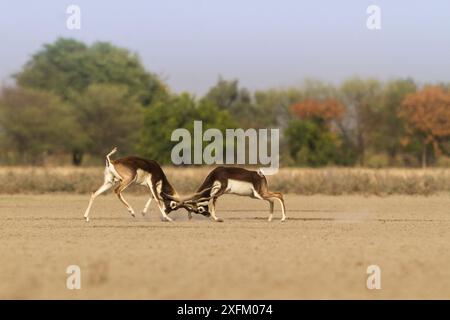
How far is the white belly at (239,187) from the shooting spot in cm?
1880

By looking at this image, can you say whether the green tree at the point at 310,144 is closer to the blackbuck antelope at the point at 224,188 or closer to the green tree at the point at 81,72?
the green tree at the point at 81,72

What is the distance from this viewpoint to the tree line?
57062 millimetres

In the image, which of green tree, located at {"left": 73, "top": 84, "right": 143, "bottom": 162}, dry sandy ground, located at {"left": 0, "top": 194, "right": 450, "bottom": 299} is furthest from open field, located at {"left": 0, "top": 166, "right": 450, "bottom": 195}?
green tree, located at {"left": 73, "top": 84, "right": 143, "bottom": 162}

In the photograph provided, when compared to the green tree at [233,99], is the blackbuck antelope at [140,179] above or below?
below

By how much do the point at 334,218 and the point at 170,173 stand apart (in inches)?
578

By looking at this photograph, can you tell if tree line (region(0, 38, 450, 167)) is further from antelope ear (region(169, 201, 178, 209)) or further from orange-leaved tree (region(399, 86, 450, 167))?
antelope ear (region(169, 201, 178, 209))

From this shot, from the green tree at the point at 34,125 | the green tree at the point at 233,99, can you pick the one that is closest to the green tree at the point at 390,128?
the green tree at the point at 233,99

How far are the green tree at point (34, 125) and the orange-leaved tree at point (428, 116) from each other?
23.4m

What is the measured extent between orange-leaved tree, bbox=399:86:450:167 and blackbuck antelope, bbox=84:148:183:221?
1892 inches

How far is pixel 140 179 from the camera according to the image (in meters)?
19.1

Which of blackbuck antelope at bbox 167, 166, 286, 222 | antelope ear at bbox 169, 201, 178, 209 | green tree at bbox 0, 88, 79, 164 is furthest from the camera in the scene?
green tree at bbox 0, 88, 79, 164

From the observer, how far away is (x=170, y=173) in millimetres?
34438

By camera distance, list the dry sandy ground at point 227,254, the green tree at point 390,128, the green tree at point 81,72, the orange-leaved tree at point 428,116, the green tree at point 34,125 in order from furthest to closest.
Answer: the green tree at point 81,72 → the green tree at point 390,128 → the orange-leaved tree at point 428,116 → the green tree at point 34,125 → the dry sandy ground at point 227,254
